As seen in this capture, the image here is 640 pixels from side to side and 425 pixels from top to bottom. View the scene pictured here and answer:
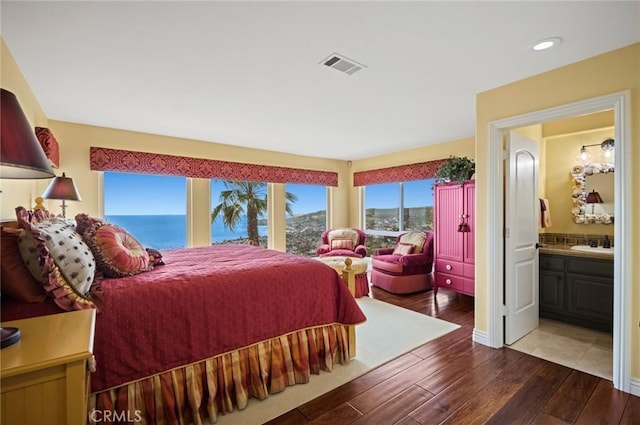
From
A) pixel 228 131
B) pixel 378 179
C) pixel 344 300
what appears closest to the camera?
pixel 344 300

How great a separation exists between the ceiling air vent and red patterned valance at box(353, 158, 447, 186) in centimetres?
309

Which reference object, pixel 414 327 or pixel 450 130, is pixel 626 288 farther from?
pixel 450 130

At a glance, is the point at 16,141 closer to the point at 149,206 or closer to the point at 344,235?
the point at 149,206

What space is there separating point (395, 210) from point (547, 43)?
13.6ft

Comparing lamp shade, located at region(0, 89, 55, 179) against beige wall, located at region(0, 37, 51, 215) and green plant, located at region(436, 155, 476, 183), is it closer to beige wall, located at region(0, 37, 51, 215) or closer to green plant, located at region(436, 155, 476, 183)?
beige wall, located at region(0, 37, 51, 215)

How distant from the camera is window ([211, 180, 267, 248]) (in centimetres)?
502

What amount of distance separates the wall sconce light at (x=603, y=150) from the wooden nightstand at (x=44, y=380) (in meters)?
4.80

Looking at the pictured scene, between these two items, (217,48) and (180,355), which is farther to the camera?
(217,48)

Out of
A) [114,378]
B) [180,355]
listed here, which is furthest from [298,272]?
[114,378]

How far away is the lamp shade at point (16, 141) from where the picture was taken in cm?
95

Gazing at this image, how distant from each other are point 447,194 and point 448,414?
2.97m

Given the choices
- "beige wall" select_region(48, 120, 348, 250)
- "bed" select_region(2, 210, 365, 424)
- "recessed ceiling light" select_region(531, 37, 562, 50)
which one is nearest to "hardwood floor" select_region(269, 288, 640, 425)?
"bed" select_region(2, 210, 365, 424)

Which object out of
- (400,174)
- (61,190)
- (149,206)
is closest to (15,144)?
(61,190)

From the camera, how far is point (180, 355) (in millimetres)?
1736
